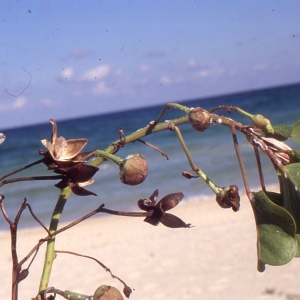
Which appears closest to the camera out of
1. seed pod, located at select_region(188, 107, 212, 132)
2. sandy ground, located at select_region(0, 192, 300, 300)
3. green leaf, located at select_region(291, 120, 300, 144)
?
seed pod, located at select_region(188, 107, 212, 132)

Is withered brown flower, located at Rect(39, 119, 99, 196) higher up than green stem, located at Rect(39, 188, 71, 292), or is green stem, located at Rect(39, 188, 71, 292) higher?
withered brown flower, located at Rect(39, 119, 99, 196)

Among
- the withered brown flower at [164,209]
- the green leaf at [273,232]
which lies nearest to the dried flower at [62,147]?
the withered brown flower at [164,209]

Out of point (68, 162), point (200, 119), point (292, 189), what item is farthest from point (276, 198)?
point (68, 162)

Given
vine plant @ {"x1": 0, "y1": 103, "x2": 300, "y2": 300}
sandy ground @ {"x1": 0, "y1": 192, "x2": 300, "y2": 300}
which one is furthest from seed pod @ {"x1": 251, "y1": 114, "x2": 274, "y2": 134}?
sandy ground @ {"x1": 0, "y1": 192, "x2": 300, "y2": 300}

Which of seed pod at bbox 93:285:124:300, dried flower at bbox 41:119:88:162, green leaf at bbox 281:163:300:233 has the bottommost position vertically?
seed pod at bbox 93:285:124:300

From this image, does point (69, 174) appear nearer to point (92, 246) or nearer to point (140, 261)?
point (140, 261)

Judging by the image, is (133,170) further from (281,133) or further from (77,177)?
(281,133)

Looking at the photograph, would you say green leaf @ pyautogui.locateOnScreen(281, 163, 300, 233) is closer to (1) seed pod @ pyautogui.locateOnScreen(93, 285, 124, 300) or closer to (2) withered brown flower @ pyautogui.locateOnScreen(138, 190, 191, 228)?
(2) withered brown flower @ pyautogui.locateOnScreen(138, 190, 191, 228)
